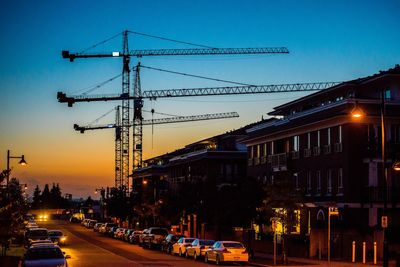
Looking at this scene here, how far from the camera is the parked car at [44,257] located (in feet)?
94.0

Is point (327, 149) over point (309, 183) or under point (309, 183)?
over

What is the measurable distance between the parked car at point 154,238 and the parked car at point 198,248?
12830 mm

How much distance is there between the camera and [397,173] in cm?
5647

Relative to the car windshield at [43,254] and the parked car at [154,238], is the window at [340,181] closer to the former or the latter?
the parked car at [154,238]

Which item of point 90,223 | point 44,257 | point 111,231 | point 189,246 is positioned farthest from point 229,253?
point 90,223

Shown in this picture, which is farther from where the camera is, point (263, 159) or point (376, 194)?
point (263, 159)

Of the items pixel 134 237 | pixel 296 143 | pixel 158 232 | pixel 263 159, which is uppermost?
pixel 296 143

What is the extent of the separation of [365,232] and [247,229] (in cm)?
1452

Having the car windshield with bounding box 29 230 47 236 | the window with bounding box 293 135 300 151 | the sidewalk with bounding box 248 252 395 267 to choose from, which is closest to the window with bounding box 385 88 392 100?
the window with bounding box 293 135 300 151

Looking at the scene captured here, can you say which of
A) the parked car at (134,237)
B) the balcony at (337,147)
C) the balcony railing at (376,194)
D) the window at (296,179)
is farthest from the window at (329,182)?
the parked car at (134,237)

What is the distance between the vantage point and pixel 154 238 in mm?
67562

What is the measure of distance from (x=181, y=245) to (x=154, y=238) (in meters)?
11.2

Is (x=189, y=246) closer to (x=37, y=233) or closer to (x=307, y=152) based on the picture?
(x=37, y=233)

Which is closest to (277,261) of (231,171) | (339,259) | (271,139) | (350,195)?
(339,259)
